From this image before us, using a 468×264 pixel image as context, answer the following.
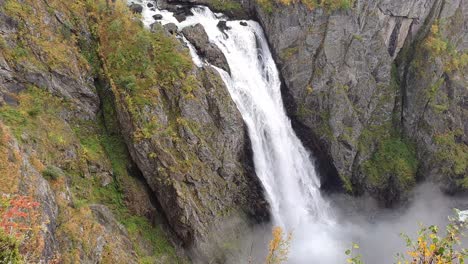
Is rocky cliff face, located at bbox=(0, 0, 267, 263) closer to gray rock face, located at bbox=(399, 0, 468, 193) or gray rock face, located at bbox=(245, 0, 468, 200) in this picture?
gray rock face, located at bbox=(245, 0, 468, 200)

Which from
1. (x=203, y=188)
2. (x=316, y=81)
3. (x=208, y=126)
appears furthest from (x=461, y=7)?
(x=203, y=188)

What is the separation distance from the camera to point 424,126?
34031 mm

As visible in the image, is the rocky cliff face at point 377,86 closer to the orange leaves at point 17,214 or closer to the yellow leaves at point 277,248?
the yellow leaves at point 277,248

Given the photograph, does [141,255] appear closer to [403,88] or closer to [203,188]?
[203,188]

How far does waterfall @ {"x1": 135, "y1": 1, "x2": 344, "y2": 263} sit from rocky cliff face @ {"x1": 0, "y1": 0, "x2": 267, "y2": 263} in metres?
1.48

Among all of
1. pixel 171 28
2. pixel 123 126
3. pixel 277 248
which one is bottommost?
pixel 277 248

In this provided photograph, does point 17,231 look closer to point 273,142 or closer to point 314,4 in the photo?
point 273,142

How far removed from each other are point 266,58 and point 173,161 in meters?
12.8

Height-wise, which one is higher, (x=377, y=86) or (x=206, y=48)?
(x=206, y=48)

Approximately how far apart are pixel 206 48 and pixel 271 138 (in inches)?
318

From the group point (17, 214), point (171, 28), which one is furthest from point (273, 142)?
point (17, 214)

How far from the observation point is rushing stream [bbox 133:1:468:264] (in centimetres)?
2648

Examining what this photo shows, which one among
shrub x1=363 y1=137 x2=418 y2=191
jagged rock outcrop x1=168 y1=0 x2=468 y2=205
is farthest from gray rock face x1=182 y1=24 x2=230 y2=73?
shrub x1=363 y1=137 x2=418 y2=191

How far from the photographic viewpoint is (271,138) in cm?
2756
